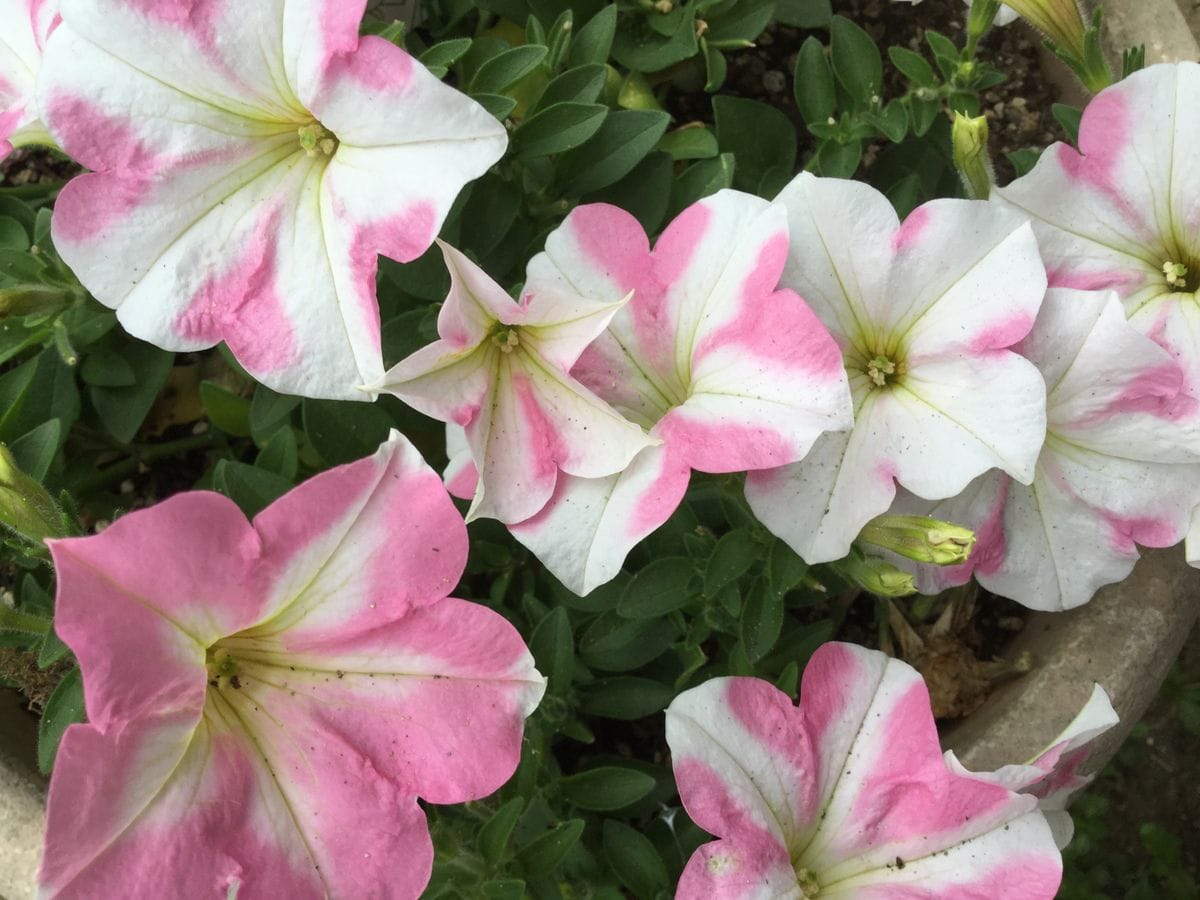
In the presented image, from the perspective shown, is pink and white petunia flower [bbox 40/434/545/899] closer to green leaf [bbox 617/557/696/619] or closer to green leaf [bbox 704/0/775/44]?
green leaf [bbox 617/557/696/619]

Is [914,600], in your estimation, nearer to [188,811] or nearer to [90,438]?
[188,811]

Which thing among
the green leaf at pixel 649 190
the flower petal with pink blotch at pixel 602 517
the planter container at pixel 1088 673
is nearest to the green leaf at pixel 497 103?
the green leaf at pixel 649 190

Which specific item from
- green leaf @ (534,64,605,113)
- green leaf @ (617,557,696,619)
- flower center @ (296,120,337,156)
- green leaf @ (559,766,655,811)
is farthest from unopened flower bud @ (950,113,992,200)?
green leaf @ (559,766,655,811)

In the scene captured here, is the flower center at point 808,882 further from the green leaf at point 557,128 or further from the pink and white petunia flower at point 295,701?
the green leaf at point 557,128

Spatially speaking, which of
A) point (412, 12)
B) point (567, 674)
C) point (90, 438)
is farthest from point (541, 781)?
point (412, 12)

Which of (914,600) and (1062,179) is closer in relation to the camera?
(1062,179)

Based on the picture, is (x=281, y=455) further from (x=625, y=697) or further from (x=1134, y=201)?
(x=1134, y=201)

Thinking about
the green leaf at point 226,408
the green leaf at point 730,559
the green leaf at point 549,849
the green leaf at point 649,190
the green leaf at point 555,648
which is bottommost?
the green leaf at point 549,849
